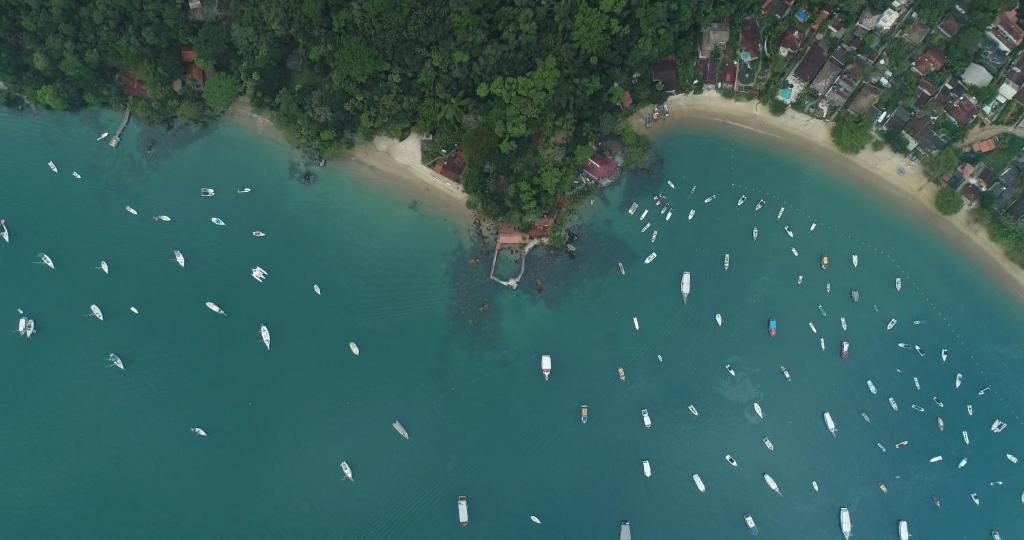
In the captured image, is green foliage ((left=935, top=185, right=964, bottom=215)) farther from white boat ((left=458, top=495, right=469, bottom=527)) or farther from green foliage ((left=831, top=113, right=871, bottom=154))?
white boat ((left=458, top=495, right=469, bottom=527))

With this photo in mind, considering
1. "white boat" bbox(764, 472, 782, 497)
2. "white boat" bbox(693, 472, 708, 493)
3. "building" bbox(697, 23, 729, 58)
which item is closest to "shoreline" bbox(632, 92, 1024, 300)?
"building" bbox(697, 23, 729, 58)

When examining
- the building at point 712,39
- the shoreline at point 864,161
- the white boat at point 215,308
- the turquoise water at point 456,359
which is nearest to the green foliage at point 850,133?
the shoreline at point 864,161

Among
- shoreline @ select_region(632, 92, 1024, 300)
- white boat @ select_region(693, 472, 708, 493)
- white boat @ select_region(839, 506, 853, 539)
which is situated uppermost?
Answer: shoreline @ select_region(632, 92, 1024, 300)

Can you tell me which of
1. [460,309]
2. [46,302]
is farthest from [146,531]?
[460,309]

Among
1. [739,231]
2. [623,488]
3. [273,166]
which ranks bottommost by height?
[623,488]

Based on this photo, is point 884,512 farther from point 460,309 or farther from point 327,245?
point 327,245

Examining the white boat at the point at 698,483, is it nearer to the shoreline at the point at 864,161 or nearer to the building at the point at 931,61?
the shoreline at the point at 864,161
